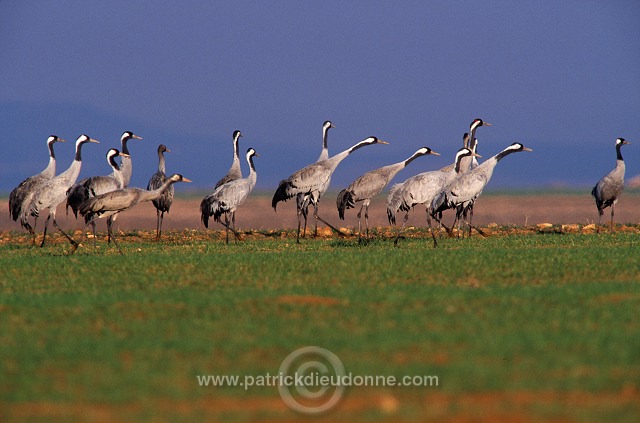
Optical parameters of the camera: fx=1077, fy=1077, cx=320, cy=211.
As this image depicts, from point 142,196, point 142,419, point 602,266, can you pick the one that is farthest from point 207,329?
point 142,196

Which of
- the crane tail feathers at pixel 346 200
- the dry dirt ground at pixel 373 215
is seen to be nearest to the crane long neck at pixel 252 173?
the crane tail feathers at pixel 346 200

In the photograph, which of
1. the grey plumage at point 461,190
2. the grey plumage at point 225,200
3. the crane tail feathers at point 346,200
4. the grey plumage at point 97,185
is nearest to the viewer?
the grey plumage at point 461,190

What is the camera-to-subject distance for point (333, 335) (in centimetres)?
958

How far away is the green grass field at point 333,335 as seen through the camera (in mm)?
7332

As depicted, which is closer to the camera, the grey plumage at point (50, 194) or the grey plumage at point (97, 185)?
the grey plumage at point (50, 194)

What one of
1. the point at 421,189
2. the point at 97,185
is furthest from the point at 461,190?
the point at 97,185

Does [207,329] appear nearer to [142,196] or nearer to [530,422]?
[530,422]

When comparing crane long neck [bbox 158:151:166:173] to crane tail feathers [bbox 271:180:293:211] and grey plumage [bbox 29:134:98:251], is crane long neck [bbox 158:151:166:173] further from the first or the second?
grey plumage [bbox 29:134:98:251]

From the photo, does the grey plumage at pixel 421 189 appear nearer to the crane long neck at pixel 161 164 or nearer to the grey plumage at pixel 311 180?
the grey plumage at pixel 311 180

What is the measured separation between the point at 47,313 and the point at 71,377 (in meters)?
3.35

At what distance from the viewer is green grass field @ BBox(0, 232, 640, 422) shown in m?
7.33

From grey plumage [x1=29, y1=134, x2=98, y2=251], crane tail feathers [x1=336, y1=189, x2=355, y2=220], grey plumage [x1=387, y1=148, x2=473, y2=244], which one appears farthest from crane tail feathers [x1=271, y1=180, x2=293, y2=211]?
grey plumage [x1=29, y1=134, x2=98, y2=251]

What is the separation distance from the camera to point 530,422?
22.3 ft

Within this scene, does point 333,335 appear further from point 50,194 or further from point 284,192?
point 284,192
